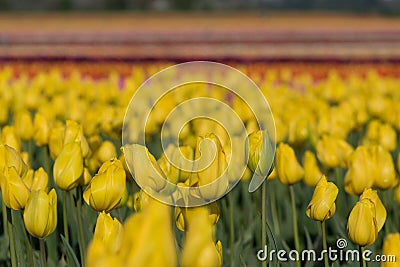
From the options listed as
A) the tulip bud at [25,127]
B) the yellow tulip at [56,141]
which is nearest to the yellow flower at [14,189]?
the yellow tulip at [56,141]

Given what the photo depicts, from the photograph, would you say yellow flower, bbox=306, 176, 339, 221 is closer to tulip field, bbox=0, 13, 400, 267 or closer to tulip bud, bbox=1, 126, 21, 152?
tulip field, bbox=0, 13, 400, 267

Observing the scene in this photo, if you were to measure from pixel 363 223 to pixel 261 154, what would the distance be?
11.9 inches

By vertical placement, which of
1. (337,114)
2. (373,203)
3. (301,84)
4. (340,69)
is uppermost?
(340,69)

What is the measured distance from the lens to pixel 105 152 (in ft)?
8.77

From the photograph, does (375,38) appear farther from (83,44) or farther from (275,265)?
(275,265)

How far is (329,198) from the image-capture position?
6.33 ft

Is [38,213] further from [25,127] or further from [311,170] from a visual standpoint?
[25,127]

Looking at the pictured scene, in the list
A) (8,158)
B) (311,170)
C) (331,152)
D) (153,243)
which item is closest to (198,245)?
(153,243)

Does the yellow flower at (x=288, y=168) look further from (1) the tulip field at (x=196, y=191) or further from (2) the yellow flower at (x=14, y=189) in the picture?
(2) the yellow flower at (x=14, y=189)

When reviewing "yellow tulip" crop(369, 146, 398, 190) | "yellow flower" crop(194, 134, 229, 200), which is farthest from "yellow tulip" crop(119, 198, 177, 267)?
"yellow tulip" crop(369, 146, 398, 190)

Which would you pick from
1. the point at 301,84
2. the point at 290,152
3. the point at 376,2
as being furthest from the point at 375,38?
the point at 376,2

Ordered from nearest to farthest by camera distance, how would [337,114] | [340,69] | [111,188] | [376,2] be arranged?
1. [111,188]
2. [337,114]
3. [340,69]
4. [376,2]

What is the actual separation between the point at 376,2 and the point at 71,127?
65.1 meters

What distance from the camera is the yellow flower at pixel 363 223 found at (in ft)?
5.81
